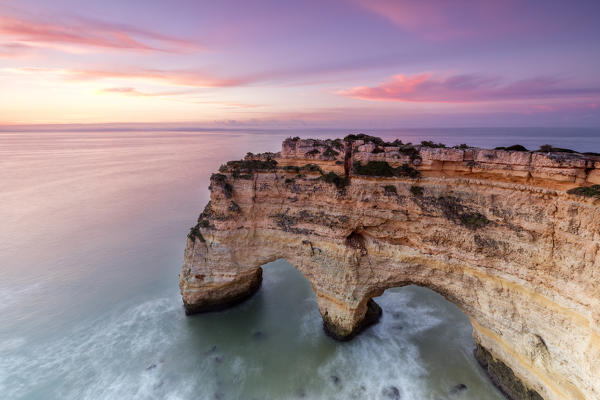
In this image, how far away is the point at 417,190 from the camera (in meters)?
10.3

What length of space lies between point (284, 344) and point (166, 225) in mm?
18170

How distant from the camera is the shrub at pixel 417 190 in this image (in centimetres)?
1029

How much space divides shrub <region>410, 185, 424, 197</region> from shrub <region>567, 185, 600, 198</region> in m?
4.04

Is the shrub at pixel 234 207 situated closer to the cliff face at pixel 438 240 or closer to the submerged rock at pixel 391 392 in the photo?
the cliff face at pixel 438 240

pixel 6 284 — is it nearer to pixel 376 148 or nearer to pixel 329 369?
pixel 329 369

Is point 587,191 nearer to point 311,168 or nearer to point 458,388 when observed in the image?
point 458,388

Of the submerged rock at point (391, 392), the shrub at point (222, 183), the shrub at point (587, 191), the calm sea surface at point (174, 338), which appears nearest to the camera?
the shrub at point (587, 191)

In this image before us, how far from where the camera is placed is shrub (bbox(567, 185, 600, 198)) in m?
7.00

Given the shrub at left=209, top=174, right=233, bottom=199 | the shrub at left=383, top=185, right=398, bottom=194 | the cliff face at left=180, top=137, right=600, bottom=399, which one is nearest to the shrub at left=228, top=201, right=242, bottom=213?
the cliff face at left=180, top=137, right=600, bottom=399

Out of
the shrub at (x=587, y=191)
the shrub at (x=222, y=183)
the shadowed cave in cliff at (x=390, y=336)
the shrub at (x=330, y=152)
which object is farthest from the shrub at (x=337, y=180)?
the shadowed cave in cliff at (x=390, y=336)

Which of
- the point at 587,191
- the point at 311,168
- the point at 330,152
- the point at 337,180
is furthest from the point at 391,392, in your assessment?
the point at 330,152

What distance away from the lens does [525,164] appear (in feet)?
27.2

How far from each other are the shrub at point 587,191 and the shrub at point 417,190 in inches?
159

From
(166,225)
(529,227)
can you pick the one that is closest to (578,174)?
(529,227)
